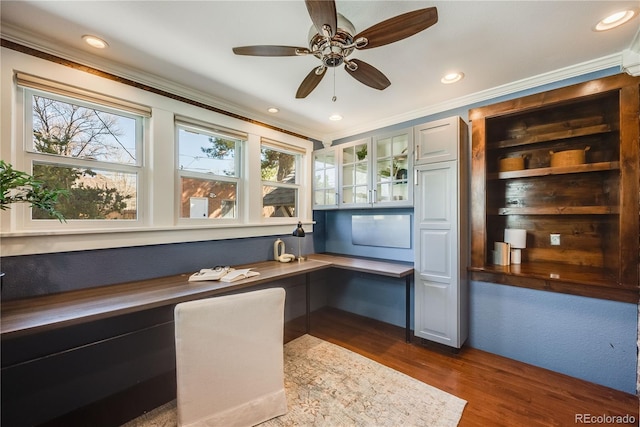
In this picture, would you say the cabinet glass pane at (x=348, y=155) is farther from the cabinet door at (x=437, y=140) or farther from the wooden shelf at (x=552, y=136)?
the wooden shelf at (x=552, y=136)

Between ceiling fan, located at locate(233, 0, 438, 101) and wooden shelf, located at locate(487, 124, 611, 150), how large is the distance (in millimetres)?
1665

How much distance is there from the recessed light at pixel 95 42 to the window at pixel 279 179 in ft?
5.03

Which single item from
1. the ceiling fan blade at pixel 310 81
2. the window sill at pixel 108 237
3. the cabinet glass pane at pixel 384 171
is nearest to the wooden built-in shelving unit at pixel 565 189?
the cabinet glass pane at pixel 384 171

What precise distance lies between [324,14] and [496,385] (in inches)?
106

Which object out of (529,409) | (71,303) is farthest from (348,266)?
(71,303)

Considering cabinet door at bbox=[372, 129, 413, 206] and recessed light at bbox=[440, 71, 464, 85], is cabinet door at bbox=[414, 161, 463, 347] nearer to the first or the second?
cabinet door at bbox=[372, 129, 413, 206]

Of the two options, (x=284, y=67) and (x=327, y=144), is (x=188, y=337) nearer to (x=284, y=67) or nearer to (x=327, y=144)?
(x=284, y=67)

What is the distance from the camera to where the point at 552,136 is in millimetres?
2289

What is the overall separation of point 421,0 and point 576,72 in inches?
64.3

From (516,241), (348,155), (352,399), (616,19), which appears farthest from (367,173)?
(352,399)

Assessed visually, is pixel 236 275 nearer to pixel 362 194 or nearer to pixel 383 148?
pixel 362 194

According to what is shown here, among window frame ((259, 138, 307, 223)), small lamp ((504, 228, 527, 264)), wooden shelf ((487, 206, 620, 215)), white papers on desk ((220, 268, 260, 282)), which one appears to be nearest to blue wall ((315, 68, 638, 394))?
small lamp ((504, 228, 527, 264))

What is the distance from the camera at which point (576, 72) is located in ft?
6.72

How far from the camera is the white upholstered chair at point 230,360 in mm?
1408
